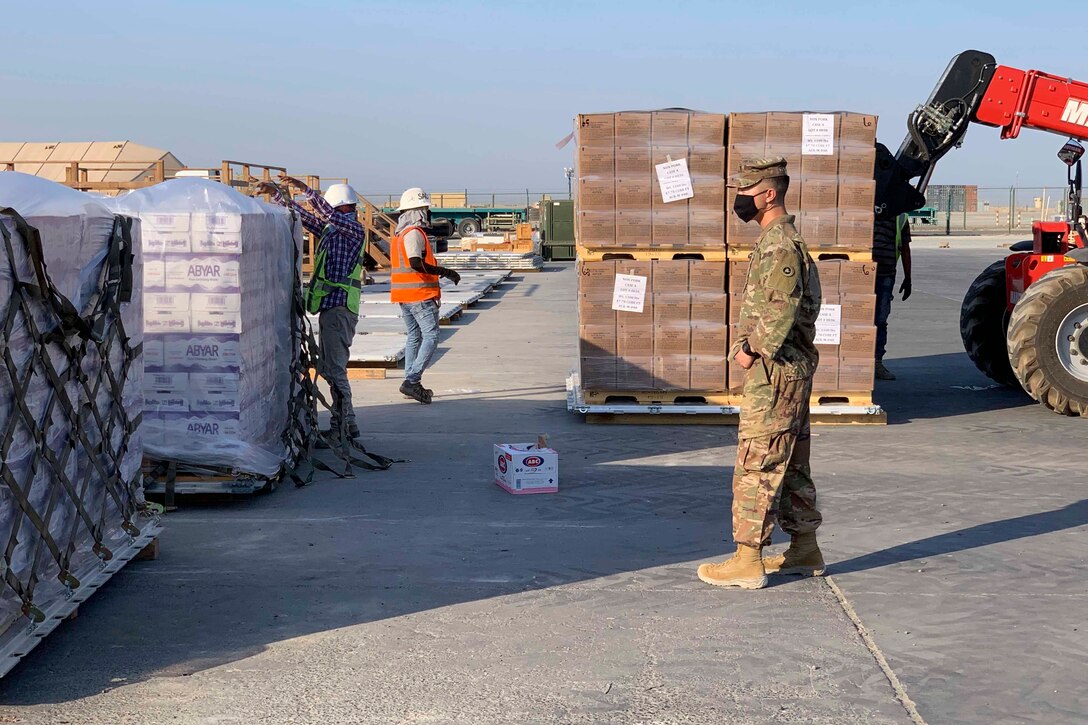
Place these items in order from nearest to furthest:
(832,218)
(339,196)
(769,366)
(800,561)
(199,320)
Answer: (769,366) → (800,561) → (199,320) → (339,196) → (832,218)

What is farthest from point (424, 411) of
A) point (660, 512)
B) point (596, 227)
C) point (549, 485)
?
point (660, 512)

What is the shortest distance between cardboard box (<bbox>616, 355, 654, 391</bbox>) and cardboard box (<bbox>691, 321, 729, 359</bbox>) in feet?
1.35

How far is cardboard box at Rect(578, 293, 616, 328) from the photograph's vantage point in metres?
10.7

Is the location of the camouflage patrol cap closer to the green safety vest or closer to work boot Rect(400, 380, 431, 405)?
the green safety vest

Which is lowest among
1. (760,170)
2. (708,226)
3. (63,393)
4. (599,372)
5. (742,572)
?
(742,572)

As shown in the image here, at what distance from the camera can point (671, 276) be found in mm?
10602

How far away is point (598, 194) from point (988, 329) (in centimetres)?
511

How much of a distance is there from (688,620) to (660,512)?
→ 2.01m

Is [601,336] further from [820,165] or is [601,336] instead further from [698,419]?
[820,165]

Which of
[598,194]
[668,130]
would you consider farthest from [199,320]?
[668,130]

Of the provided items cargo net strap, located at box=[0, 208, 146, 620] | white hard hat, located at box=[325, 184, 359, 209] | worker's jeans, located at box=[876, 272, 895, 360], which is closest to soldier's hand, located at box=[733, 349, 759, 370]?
cargo net strap, located at box=[0, 208, 146, 620]

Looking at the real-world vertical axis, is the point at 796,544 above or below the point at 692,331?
below

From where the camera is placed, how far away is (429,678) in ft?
15.9

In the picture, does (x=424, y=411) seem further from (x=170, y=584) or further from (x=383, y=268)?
(x=383, y=268)
